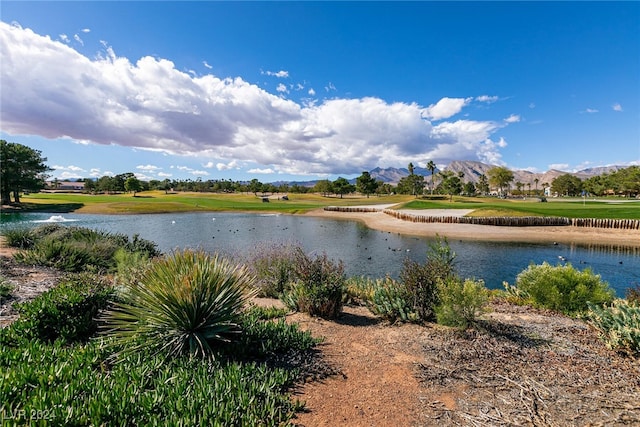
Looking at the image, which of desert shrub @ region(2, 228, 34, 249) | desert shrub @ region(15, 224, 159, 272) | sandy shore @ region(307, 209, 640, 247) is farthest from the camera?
sandy shore @ region(307, 209, 640, 247)

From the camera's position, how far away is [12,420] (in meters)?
2.96

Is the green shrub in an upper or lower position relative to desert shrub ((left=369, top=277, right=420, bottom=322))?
upper

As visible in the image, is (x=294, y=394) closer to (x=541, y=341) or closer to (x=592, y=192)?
(x=541, y=341)

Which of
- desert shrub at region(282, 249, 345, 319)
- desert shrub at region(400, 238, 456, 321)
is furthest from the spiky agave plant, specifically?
desert shrub at region(400, 238, 456, 321)

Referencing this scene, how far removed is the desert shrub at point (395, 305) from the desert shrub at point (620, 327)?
3380 mm

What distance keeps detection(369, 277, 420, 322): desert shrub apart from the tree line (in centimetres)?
7053

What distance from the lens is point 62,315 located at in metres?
5.89

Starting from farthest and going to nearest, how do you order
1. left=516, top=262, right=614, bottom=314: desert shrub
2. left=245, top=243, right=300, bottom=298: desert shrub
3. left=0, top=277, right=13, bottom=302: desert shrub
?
1. left=245, top=243, right=300, bottom=298: desert shrub
2. left=516, top=262, right=614, bottom=314: desert shrub
3. left=0, top=277, right=13, bottom=302: desert shrub

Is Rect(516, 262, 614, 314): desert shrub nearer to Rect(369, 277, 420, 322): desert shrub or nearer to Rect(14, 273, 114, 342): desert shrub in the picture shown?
Rect(369, 277, 420, 322): desert shrub

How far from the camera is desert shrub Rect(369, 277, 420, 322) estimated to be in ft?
25.0

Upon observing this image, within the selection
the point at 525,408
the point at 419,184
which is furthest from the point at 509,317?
the point at 419,184

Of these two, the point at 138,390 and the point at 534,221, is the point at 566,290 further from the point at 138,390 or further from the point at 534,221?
the point at 534,221

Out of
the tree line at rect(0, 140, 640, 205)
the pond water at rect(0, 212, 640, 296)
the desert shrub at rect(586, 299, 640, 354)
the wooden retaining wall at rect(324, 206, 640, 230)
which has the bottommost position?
the pond water at rect(0, 212, 640, 296)

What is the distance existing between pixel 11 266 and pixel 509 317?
16.0 metres
